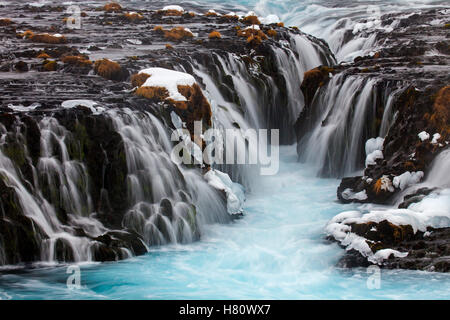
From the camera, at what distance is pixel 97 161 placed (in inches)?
437

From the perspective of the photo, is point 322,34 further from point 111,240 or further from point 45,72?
point 111,240

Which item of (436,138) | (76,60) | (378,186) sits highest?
(76,60)

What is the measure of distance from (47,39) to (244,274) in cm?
1181

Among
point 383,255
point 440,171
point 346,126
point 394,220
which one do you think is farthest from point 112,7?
point 383,255

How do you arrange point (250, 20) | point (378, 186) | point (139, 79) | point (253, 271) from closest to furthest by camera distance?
point (253, 271), point (378, 186), point (139, 79), point (250, 20)

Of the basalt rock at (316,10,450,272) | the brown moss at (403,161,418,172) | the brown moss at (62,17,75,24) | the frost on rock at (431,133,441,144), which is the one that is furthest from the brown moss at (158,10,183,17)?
the brown moss at (403,161,418,172)

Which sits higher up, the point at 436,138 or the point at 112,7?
the point at 112,7

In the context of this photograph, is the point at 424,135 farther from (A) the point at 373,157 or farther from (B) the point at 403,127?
(A) the point at 373,157

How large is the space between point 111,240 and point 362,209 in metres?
4.65

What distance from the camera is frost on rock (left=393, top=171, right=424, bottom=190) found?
1221 centimetres

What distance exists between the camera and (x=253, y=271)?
32.9 feet

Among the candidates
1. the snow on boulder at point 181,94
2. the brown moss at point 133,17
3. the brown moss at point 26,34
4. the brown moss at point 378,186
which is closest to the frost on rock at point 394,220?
the brown moss at point 378,186

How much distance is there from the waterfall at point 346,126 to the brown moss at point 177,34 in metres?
6.24

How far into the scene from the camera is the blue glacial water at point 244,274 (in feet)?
28.9
